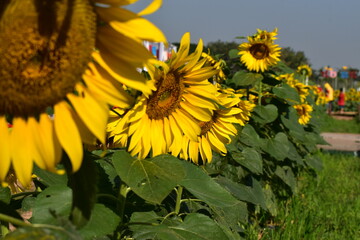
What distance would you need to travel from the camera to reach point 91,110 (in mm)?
803

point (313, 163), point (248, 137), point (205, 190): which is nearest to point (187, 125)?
point (205, 190)

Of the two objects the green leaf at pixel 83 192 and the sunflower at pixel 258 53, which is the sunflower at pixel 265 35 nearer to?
the sunflower at pixel 258 53

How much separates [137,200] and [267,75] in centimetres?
276

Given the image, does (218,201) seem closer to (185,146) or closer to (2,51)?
(185,146)

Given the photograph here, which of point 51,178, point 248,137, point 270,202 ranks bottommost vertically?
point 270,202

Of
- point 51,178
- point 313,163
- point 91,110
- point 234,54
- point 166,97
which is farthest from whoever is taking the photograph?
point 313,163

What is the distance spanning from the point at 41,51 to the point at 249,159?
7.57 feet

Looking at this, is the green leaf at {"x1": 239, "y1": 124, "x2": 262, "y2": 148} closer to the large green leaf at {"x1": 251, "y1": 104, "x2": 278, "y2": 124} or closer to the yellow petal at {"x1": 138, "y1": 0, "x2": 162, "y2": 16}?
the large green leaf at {"x1": 251, "y1": 104, "x2": 278, "y2": 124}

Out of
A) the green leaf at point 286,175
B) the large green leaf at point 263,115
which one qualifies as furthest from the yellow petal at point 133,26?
the green leaf at point 286,175

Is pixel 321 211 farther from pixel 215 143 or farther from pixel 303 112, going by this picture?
pixel 215 143

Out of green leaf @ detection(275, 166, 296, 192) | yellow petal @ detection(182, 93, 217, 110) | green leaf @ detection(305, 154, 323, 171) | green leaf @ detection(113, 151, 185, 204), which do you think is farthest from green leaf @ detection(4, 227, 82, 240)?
green leaf @ detection(305, 154, 323, 171)

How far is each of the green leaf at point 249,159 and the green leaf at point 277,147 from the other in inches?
24.3

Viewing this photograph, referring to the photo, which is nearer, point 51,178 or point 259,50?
point 51,178

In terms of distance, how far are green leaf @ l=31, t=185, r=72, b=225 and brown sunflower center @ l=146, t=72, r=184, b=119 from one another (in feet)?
1.21
